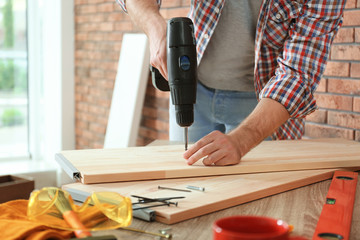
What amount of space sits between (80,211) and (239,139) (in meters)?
0.65

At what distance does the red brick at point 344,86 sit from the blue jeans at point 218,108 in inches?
24.6

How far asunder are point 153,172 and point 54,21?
13.3 feet

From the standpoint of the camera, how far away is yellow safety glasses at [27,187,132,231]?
953 millimetres

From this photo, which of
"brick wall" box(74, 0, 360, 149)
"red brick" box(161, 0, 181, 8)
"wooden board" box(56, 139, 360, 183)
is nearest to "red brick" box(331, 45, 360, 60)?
"brick wall" box(74, 0, 360, 149)

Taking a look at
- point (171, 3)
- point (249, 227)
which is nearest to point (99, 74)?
point (171, 3)

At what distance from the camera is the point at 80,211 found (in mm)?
1000

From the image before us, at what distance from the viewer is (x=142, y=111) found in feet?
14.1

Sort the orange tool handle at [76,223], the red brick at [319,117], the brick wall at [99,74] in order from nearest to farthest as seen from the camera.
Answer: the orange tool handle at [76,223]
the red brick at [319,117]
the brick wall at [99,74]

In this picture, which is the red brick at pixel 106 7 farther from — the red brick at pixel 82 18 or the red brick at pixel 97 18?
the red brick at pixel 82 18

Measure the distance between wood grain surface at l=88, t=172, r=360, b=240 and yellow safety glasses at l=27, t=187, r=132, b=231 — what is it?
3 cm

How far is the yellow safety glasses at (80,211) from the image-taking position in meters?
0.95

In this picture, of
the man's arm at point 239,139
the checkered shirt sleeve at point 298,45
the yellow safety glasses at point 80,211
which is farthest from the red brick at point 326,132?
the yellow safety glasses at point 80,211

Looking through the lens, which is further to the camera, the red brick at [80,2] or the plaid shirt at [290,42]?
the red brick at [80,2]

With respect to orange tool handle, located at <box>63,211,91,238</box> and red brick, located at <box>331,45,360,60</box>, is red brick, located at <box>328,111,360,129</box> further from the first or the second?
orange tool handle, located at <box>63,211,91,238</box>
